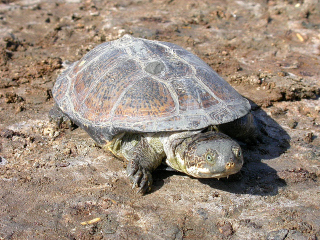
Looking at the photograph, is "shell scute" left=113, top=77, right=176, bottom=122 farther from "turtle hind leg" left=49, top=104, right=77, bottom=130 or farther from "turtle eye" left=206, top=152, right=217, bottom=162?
"turtle hind leg" left=49, top=104, right=77, bottom=130

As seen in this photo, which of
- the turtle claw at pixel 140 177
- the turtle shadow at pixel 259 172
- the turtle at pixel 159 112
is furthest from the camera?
the turtle shadow at pixel 259 172

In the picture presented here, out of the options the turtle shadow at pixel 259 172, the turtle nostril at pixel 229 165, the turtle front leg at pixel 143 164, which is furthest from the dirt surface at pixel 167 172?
the turtle nostril at pixel 229 165

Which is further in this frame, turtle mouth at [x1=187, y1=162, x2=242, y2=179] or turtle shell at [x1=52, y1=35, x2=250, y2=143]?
turtle shell at [x1=52, y1=35, x2=250, y2=143]

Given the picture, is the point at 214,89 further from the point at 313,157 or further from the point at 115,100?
the point at 313,157

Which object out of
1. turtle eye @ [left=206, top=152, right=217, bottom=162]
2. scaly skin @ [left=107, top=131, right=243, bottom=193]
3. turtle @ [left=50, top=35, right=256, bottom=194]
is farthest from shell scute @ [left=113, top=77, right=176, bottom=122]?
turtle eye @ [left=206, top=152, right=217, bottom=162]

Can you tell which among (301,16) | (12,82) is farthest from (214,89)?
(301,16)

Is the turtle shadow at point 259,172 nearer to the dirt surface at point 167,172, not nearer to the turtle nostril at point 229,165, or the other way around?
the dirt surface at point 167,172

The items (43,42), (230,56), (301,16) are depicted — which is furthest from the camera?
(301,16)
